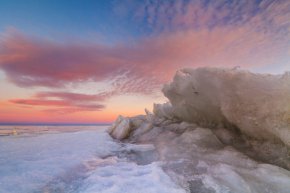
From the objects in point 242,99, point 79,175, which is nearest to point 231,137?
point 242,99

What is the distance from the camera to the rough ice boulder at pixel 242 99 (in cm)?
565

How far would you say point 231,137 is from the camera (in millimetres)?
7898

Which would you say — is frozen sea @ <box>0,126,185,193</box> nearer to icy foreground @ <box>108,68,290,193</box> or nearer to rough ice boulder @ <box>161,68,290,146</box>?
icy foreground @ <box>108,68,290,193</box>

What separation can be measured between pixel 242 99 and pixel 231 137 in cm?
204

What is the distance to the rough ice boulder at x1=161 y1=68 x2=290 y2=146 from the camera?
565 centimetres

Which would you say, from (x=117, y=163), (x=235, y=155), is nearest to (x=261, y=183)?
(x=235, y=155)

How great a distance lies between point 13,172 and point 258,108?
24.6 ft

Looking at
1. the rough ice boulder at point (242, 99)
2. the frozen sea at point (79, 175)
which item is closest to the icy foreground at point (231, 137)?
the rough ice boulder at point (242, 99)

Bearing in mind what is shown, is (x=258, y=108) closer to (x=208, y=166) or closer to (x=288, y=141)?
(x=288, y=141)

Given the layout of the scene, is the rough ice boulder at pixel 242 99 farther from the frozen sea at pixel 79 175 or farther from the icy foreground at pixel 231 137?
the frozen sea at pixel 79 175

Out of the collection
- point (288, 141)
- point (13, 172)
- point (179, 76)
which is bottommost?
point (13, 172)

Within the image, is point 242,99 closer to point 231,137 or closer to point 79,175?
point 231,137

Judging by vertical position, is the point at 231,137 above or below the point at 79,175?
above

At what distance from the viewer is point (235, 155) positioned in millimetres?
6285
